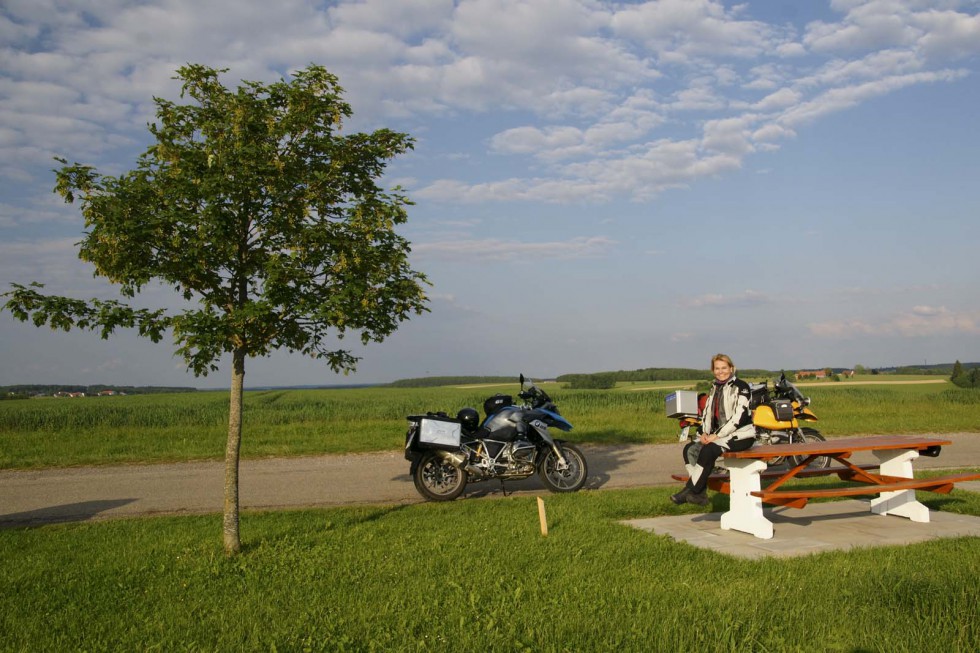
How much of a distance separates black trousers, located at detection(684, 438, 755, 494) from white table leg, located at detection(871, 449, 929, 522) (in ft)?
5.37

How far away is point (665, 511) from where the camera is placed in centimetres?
862

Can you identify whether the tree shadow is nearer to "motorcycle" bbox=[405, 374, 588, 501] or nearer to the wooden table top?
"motorcycle" bbox=[405, 374, 588, 501]

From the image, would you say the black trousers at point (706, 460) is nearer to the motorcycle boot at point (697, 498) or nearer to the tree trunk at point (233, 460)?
the motorcycle boot at point (697, 498)

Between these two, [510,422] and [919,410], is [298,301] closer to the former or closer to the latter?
[510,422]

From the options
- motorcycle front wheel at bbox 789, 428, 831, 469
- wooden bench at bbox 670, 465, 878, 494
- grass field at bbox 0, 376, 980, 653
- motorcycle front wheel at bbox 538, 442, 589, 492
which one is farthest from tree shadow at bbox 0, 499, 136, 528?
motorcycle front wheel at bbox 789, 428, 831, 469

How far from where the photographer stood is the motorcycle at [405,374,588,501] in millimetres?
9930

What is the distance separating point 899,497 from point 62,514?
9976 millimetres

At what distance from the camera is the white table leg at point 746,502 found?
7.01 metres

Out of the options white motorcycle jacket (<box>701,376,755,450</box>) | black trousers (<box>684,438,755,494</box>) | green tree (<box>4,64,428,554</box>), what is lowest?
black trousers (<box>684,438,755,494</box>)

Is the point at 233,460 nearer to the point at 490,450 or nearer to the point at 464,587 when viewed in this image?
the point at 464,587

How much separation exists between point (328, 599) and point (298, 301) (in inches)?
102

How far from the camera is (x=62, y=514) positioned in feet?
31.6

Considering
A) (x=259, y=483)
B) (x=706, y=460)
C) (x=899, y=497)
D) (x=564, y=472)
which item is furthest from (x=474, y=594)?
(x=259, y=483)

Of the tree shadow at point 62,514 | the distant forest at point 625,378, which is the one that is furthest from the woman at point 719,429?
the distant forest at point 625,378
